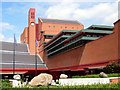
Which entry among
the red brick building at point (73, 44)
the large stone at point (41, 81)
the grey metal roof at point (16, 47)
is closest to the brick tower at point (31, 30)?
the red brick building at point (73, 44)

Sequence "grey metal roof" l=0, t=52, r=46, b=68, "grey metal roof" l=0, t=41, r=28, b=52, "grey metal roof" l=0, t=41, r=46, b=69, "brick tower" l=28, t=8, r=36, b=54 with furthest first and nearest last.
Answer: "brick tower" l=28, t=8, r=36, b=54 → "grey metal roof" l=0, t=41, r=28, b=52 → "grey metal roof" l=0, t=52, r=46, b=68 → "grey metal roof" l=0, t=41, r=46, b=69

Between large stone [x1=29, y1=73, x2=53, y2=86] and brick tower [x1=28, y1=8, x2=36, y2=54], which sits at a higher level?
brick tower [x1=28, y1=8, x2=36, y2=54]

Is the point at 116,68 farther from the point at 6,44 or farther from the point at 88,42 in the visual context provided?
the point at 6,44

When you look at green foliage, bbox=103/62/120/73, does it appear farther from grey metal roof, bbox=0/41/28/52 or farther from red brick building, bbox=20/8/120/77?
Result: grey metal roof, bbox=0/41/28/52

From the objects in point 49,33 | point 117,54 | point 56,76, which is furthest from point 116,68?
point 49,33

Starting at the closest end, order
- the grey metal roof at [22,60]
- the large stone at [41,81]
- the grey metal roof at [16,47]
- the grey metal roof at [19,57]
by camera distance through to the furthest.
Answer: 1. the large stone at [41,81]
2. the grey metal roof at [19,57]
3. the grey metal roof at [22,60]
4. the grey metal roof at [16,47]

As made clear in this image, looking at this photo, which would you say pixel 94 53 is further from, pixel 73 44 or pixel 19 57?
pixel 19 57

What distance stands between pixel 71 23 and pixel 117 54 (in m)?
57.0

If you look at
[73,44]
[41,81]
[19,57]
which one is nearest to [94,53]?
[73,44]

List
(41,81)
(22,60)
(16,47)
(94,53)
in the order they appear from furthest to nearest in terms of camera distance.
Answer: (16,47) < (22,60) < (94,53) < (41,81)

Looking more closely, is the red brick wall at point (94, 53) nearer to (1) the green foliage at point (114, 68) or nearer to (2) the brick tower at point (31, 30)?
(1) the green foliage at point (114, 68)

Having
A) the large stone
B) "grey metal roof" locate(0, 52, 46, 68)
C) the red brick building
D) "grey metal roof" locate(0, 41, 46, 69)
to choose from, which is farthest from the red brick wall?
the large stone

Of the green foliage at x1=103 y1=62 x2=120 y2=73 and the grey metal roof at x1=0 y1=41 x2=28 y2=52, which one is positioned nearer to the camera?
the green foliage at x1=103 y1=62 x2=120 y2=73

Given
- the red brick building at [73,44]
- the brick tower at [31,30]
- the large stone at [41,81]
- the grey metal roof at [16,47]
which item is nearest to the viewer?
the large stone at [41,81]
